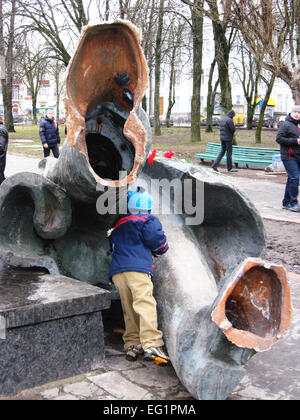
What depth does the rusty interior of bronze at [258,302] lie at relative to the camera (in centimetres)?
283

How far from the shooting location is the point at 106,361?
11.7 ft

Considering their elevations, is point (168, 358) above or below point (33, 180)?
below

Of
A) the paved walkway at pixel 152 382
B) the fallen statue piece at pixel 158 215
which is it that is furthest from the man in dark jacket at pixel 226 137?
the paved walkway at pixel 152 382

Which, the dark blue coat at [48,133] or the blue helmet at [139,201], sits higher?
the dark blue coat at [48,133]

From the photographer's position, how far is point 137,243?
3.65 metres

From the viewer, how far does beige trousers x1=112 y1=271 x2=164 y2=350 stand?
3518mm

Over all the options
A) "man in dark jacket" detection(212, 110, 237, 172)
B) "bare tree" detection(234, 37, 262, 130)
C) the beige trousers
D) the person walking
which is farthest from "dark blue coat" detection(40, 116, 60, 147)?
"bare tree" detection(234, 37, 262, 130)

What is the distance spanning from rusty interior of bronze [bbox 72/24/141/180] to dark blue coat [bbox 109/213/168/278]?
0.34 m

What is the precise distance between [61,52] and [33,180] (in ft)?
71.8

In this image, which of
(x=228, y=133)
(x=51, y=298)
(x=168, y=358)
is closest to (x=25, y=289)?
(x=51, y=298)

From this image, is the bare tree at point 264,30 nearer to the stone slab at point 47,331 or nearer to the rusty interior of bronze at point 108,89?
the rusty interior of bronze at point 108,89

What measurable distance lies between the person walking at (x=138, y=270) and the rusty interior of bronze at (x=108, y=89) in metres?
0.34

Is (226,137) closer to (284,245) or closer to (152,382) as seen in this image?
(284,245)
